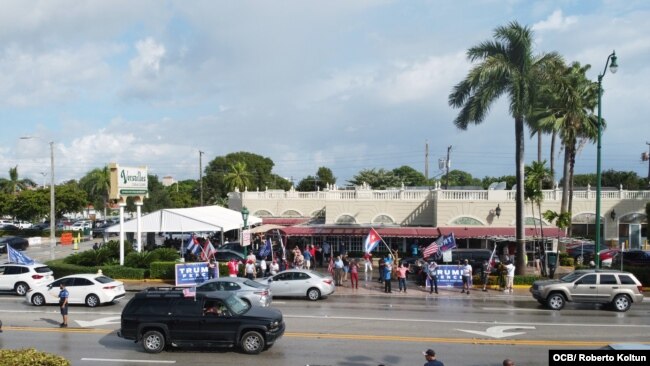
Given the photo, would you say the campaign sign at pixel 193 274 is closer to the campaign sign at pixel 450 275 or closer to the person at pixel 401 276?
the person at pixel 401 276

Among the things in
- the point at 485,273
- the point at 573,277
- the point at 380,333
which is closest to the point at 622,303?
the point at 573,277

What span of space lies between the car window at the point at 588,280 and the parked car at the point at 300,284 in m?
10.2

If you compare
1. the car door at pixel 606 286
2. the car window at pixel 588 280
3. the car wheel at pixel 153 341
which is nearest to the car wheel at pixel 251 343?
the car wheel at pixel 153 341

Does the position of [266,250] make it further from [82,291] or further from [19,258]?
[19,258]

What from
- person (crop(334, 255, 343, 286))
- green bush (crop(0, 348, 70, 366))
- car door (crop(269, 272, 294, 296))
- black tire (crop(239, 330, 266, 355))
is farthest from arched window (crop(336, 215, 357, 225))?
green bush (crop(0, 348, 70, 366))

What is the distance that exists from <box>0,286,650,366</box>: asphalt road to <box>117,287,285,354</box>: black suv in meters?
0.37

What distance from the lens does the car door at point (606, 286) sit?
21.5 meters

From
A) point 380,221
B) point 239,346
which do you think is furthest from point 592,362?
point 380,221

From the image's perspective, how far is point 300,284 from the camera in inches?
958

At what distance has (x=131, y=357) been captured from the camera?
14547mm

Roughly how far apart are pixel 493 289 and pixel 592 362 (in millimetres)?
18847

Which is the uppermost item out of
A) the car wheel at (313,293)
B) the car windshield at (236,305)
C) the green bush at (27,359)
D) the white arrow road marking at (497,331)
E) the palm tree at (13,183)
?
the palm tree at (13,183)

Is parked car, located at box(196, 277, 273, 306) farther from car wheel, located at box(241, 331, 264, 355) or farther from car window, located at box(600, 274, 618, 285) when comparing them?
car window, located at box(600, 274, 618, 285)

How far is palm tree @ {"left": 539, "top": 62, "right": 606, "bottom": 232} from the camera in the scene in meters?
32.2
